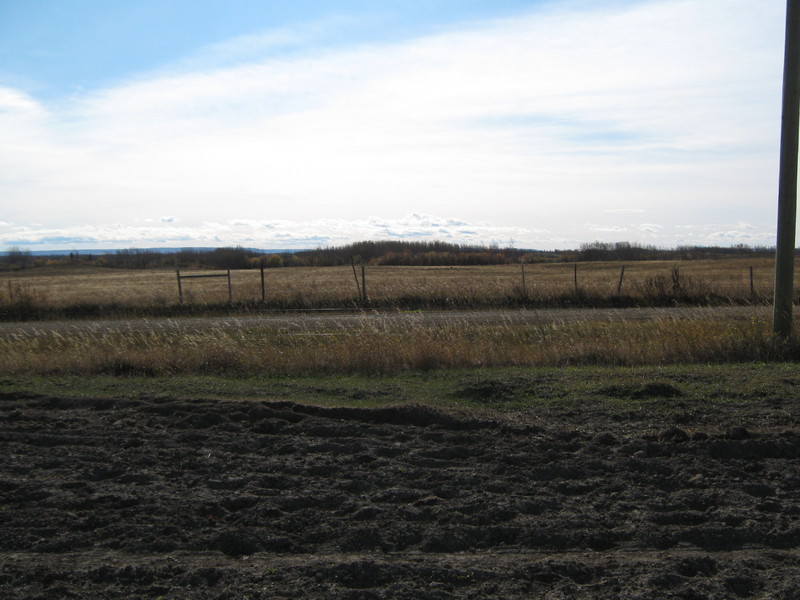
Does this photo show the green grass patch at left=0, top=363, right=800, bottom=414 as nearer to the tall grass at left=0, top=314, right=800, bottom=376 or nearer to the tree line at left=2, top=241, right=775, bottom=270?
the tall grass at left=0, top=314, right=800, bottom=376

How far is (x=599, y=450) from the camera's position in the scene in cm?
584

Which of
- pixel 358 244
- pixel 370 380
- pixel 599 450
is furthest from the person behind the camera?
pixel 358 244

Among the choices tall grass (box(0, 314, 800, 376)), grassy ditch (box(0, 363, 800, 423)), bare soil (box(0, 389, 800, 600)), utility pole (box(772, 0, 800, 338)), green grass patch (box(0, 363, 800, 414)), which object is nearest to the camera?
bare soil (box(0, 389, 800, 600))

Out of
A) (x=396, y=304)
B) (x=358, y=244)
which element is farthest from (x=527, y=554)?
(x=358, y=244)

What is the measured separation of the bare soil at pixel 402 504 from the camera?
376 cm

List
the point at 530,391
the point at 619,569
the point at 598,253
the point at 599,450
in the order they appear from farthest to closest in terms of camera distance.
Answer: the point at 598,253, the point at 530,391, the point at 599,450, the point at 619,569

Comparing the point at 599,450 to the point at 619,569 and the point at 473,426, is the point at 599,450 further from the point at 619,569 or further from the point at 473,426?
the point at 619,569

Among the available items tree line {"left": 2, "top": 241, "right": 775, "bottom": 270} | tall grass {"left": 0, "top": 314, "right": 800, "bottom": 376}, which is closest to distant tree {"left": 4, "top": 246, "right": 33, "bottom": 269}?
tree line {"left": 2, "top": 241, "right": 775, "bottom": 270}

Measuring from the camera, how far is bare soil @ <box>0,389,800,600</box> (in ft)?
12.3

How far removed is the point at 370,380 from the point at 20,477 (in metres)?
4.98

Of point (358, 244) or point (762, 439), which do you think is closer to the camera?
point (762, 439)

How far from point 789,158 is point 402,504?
1000 cm

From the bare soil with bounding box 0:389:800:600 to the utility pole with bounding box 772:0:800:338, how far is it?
4807 mm

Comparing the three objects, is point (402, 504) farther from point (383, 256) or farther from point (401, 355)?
point (383, 256)
